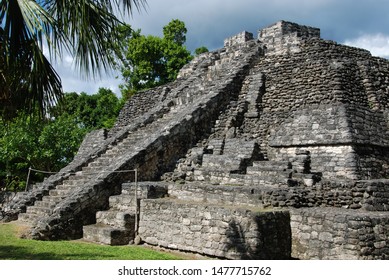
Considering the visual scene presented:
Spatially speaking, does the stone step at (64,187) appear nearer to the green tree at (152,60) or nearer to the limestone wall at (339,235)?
the limestone wall at (339,235)

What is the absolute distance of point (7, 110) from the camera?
6195 millimetres

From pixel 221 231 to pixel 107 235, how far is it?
9.21ft

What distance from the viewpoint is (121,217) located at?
10.0 meters

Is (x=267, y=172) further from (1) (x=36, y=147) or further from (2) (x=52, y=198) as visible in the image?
(1) (x=36, y=147)

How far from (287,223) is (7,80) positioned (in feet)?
18.1

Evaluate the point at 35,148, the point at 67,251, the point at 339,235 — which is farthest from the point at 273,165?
the point at 35,148

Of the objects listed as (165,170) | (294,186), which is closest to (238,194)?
(294,186)

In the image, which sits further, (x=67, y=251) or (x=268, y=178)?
(x=268, y=178)

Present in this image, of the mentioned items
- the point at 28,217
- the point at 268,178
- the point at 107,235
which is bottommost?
the point at 107,235

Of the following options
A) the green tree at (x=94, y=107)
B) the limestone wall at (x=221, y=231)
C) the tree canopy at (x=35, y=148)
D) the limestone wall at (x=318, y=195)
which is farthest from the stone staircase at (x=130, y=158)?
the green tree at (x=94, y=107)

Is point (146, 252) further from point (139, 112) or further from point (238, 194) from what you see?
point (139, 112)

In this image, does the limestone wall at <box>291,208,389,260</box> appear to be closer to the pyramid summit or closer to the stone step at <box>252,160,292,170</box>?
the pyramid summit

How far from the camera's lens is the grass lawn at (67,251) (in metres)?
8.03

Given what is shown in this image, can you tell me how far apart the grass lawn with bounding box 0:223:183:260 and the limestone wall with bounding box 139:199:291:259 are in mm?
432
